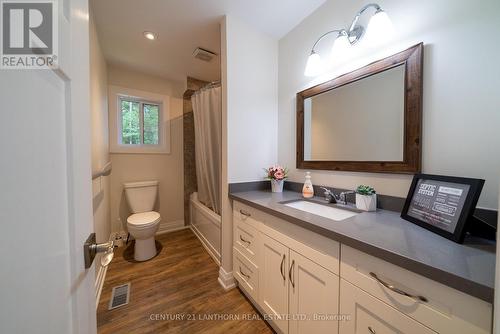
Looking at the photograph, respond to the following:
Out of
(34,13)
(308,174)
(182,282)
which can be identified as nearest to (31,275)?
(34,13)

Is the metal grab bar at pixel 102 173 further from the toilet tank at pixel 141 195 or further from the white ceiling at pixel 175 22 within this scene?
the white ceiling at pixel 175 22

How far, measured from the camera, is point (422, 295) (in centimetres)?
→ 58

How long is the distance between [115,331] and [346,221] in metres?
1.64

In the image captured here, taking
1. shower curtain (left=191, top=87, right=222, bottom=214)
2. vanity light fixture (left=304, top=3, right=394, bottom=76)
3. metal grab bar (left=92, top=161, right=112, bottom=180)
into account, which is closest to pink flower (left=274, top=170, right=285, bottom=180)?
shower curtain (left=191, top=87, right=222, bottom=214)

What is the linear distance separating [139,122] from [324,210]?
2707 millimetres

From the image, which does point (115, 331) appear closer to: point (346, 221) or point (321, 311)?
point (321, 311)

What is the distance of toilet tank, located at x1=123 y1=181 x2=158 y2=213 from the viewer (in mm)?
2344

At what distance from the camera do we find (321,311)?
87 cm

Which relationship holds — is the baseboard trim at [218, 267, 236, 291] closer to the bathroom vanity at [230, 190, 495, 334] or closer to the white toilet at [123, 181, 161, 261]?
the bathroom vanity at [230, 190, 495, 334]

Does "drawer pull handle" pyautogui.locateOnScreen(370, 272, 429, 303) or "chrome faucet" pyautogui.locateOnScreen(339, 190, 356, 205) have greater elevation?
"chrome faucet" pyautogui.locateOnScreen(339, 190, 356, 205)

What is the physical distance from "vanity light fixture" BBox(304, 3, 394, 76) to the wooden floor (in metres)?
1.99

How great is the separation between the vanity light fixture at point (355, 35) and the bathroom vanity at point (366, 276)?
1081 millimetres

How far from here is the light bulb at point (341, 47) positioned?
1.26 meters

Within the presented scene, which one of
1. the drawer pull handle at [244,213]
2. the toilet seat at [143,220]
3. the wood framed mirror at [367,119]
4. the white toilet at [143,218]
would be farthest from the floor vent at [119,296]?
the wood framed mirror at [367,119]
